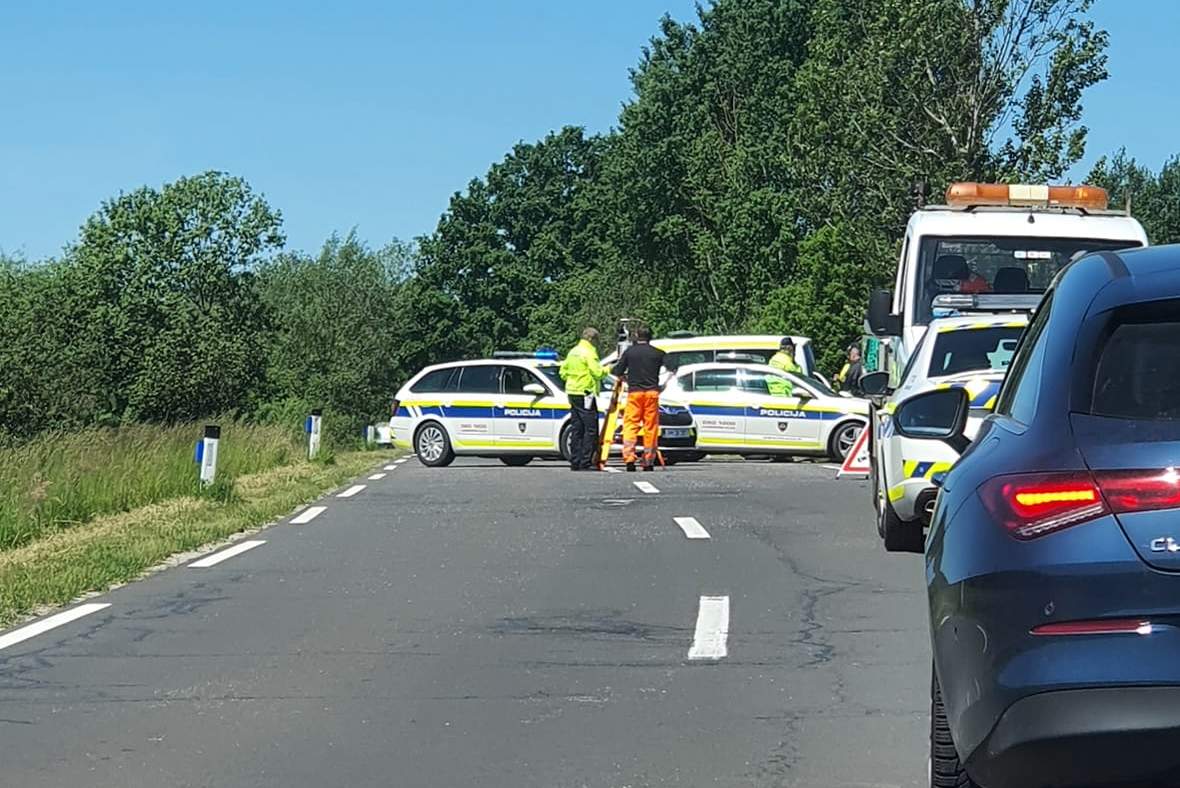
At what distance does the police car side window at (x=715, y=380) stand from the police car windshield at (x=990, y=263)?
9.57m

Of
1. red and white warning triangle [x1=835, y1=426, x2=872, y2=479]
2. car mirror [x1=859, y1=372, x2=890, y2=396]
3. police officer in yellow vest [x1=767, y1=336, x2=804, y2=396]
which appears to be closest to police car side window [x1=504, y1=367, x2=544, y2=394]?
police officer in yellow vest [x1=767, y1=336, x2=804, y2=396]

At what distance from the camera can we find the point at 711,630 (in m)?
9.16

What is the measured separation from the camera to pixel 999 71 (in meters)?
47.6

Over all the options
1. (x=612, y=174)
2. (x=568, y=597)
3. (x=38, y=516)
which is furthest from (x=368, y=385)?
(x=568, y=597)

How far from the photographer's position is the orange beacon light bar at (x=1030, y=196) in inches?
737

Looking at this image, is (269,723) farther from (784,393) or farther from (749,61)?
(749,61)

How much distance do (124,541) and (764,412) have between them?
14.2 meters

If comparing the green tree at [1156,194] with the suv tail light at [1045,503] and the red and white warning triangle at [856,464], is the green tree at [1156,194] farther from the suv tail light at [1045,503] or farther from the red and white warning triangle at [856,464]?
the suv tail light at [1045,503]

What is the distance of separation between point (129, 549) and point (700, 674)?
6.82 m

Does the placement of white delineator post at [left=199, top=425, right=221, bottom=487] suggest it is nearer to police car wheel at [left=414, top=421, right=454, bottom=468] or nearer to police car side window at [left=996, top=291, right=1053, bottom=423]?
police car wheel at [left=414, top=421, right=454, bottom=468]

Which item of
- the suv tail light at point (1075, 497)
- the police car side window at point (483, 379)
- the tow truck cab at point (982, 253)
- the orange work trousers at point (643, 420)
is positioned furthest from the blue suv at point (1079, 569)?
the police car side window at point (483, 379)

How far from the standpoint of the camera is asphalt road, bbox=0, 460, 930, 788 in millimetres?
6238

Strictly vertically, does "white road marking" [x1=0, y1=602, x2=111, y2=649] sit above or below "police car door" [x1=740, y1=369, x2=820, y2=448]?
below

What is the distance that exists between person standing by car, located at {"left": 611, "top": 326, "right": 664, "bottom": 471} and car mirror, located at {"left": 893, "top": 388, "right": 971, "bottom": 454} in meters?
13.4
